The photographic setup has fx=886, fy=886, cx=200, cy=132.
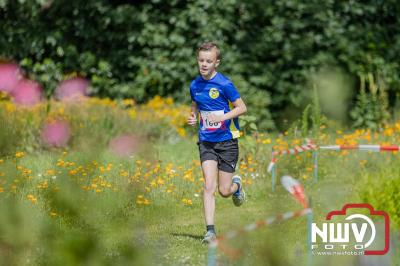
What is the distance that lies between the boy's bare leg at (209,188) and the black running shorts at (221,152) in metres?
0.05

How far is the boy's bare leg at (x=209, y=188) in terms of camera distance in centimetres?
636

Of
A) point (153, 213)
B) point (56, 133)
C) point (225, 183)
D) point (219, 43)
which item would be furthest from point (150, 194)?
point (219, 43)

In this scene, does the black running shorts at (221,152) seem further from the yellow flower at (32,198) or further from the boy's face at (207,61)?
the yellow flower at (32,198)

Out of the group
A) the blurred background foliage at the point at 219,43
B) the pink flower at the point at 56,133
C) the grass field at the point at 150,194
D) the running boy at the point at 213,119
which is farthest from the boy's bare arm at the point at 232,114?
the blurred background foliage at the point at 219,43

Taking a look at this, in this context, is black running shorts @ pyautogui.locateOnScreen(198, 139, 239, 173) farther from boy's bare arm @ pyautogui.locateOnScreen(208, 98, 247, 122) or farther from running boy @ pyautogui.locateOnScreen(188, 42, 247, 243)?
boy's bare arm @ pyautogui.locateOnScreen(208, 98, 247, 122)

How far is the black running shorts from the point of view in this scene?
652 cm

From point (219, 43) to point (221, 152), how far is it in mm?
5632

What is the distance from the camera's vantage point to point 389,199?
632 centimetres

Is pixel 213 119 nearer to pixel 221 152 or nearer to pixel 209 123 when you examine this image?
pixel 209 123

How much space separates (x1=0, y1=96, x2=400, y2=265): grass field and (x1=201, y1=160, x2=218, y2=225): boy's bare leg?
201 mm

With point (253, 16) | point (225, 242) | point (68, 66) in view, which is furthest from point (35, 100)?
point (225, 242)

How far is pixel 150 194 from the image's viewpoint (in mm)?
7500

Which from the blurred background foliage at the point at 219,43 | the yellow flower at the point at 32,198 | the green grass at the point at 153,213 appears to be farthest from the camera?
the blurred background foliage at the point at 219,43

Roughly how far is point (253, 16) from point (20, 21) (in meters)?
3.36
